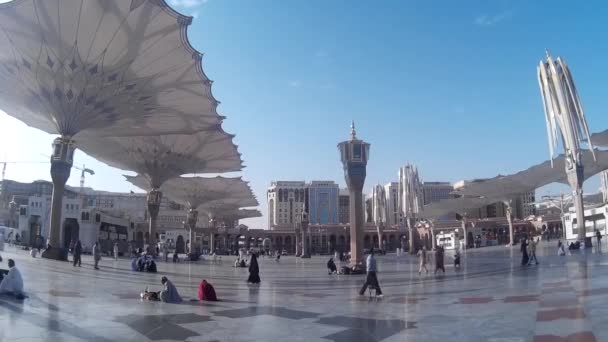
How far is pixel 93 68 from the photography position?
2378 centimetres

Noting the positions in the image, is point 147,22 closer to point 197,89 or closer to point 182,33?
point 182,33

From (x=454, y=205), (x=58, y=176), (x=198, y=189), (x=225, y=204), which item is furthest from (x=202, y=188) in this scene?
(x=454, y=205)

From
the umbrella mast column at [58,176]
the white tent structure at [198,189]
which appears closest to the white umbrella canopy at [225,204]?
the white tent structure at [198,189]

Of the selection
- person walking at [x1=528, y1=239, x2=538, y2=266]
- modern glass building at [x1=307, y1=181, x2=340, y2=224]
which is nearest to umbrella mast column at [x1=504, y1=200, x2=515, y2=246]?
person walking at [x1=528, y1=239, x2=538, y2=266]

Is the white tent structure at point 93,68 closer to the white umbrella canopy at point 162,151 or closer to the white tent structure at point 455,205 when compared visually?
the white umbrella canopy at point 162,151

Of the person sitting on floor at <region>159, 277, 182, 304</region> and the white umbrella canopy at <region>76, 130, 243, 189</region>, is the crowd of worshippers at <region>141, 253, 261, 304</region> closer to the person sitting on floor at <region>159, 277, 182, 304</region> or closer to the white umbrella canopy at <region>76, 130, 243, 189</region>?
the person sitting on floor at <region>159, 277, 182, 304</region>

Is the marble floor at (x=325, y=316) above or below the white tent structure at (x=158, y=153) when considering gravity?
below

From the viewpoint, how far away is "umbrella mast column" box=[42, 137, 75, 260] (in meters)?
26.5

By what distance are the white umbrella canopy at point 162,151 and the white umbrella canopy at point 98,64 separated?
10002mm

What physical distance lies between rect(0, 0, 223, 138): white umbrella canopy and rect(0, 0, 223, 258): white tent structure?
4 cm

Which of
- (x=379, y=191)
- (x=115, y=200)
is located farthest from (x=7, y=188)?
(x=379, y=191)

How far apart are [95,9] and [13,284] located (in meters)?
14.7

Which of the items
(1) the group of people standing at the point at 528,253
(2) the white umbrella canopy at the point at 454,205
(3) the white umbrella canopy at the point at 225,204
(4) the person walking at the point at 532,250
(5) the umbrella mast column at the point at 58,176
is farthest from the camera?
(3) the white umbrella canopy at the point at 225,204

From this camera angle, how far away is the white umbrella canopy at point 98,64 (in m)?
20.8
